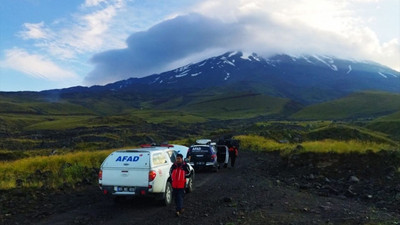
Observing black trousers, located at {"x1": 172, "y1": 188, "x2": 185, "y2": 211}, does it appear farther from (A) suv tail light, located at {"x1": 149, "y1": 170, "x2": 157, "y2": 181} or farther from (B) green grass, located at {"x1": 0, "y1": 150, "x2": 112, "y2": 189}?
(B) green grass, located at {"x1": 0, "y1": 150, "x2": 112, "y2": 189}

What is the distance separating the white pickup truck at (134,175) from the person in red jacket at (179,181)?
31.8 inches

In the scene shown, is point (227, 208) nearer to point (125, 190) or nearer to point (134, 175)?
point (134, 175)

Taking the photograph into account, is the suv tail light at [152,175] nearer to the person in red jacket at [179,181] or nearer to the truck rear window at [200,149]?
the person in red jacket at [179,181]

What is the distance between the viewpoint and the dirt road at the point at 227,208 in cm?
1160

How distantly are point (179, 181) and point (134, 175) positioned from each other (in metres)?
1.63

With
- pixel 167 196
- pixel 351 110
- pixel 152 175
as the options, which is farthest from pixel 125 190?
pixel 351 110

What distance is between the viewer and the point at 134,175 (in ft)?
43.3

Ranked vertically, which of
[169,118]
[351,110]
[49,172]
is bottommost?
[49,172]

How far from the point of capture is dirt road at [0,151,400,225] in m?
11.6

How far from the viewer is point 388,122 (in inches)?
3118

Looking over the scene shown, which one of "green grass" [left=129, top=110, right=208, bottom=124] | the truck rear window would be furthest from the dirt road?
"green grass" [left=129, top=110, right=208, bottom=124]

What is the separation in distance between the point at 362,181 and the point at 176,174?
1107cm

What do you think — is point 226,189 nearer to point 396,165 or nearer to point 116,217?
point 116,217

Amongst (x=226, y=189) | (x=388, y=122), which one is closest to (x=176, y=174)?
(x=226, y=189)
